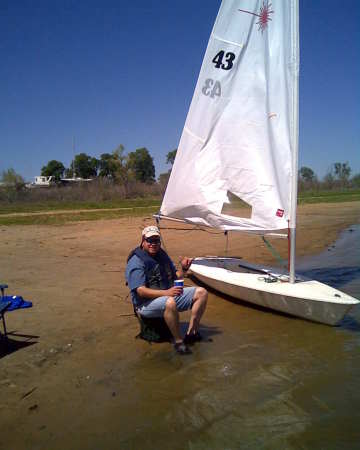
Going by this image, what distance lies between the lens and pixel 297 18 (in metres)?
4.31

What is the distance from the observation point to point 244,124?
4730mm

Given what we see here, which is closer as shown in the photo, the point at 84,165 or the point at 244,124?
the point at 244,124

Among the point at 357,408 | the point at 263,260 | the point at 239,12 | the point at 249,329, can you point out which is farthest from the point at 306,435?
the point at 263,260

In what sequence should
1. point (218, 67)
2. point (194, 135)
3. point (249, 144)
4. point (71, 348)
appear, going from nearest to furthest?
point (71, 348), point (249, 144), point (218, 67), point (194, 135)

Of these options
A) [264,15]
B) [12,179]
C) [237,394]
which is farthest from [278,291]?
[12,179]

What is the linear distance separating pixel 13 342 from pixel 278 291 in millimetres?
2677

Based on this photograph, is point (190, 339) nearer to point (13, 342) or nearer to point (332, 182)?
point (13, 342)

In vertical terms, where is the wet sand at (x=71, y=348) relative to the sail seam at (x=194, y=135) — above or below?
below

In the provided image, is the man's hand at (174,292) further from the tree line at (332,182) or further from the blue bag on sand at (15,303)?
the tree line at (332,182)

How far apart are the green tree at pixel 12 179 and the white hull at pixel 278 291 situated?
22.5 m

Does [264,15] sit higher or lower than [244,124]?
higher

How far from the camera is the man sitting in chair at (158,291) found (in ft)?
11.2

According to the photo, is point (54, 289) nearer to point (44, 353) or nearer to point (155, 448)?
point (44, 353)

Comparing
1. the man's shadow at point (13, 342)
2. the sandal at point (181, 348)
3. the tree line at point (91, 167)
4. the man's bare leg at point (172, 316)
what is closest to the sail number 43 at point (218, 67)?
the man's bare leg at point (172, 316)
